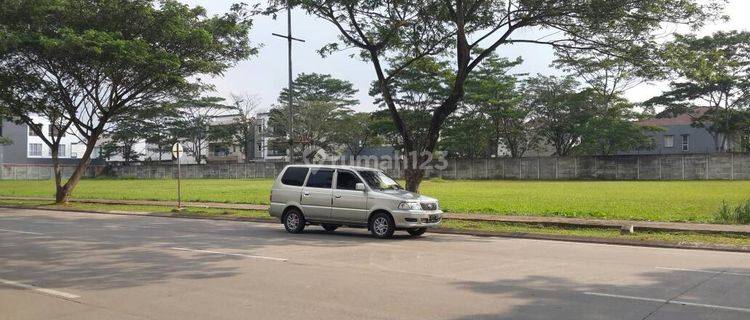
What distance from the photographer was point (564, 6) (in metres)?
17.1

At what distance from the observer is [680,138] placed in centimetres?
7794

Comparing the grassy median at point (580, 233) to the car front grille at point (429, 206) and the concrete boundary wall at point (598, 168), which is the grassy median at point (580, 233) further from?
the concrete boundary wall at point (598, 168)

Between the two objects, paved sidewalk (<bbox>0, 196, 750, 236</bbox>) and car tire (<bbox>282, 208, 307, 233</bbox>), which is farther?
car tire (<bbox>282, 208, 307, 233</bbox>)

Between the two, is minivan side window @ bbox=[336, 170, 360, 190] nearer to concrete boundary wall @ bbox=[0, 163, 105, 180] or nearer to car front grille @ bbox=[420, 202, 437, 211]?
car front grille @ bbox=[420, 202, 437, 211]

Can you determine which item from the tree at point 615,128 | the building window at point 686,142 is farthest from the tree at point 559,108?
the building window at point 686,142

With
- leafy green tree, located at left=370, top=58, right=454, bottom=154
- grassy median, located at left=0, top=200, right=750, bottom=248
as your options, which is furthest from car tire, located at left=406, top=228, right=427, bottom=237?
leafy green tree, located at left=370, top=58, right=454, bottom=154

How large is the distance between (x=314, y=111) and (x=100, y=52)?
1835 inches

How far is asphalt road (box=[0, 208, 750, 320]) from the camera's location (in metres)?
7.28

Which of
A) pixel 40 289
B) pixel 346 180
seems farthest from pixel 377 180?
pixel 40 289

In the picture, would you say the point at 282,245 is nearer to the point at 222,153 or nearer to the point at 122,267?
the point at 122,267

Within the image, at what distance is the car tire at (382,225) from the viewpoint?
49.9ft

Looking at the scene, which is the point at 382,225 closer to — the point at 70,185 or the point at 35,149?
the point at 70,185

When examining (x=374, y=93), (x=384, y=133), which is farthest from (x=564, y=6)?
(x=384, y=133)

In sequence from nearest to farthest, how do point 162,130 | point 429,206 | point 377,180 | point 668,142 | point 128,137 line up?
point 429,206 → point 377,180 → point 668,142 → point 162,130 → point 128,137
